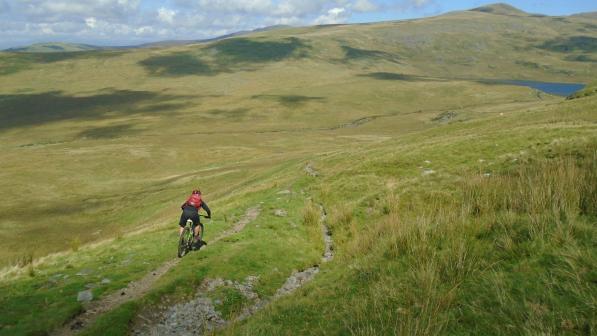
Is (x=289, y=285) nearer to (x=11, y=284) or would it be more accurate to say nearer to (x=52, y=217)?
(x=11, y=284)

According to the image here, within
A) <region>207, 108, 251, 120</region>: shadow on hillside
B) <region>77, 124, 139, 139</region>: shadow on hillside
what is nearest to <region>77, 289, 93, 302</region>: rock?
<region>77, 124, 139, 139</region>: shadow on hillside

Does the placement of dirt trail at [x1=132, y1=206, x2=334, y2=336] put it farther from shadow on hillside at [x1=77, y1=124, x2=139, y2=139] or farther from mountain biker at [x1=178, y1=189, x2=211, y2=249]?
shadow on hillside at [x1=77, y1=124, x2=139, y2=139]

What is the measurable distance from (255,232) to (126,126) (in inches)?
5943

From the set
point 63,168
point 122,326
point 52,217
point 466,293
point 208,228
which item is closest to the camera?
point 466,293

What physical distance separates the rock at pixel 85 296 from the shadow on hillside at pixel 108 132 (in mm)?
133352

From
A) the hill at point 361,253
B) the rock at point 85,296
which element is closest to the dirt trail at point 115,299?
the hill at point 361,253

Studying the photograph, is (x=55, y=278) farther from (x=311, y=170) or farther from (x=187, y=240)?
(x=311, y=170)

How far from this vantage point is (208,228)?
25781 mm

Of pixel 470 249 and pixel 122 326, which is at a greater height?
pixel 470 249

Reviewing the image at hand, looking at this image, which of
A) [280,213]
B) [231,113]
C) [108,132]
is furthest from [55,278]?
[231,113]

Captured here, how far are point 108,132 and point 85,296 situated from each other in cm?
14490

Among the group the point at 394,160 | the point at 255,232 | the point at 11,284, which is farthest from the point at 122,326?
the point at 394,160

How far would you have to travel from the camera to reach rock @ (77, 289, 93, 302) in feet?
55.0

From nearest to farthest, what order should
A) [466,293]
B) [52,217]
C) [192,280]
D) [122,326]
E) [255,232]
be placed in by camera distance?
[466,293] < [122,326] < [192,280] < [255,232] < [52,217]
